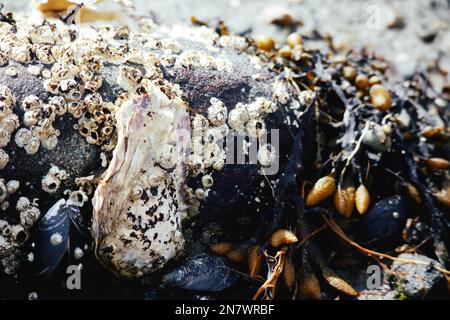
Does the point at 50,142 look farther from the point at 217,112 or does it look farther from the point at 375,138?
the point at 375,138

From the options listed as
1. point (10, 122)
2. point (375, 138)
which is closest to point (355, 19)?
point (375, 138)

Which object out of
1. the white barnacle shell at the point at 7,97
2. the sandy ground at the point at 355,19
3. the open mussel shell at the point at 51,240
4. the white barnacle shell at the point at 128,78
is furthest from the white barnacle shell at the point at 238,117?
the sandy ground at the point at 355,19

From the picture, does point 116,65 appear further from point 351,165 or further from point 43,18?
point 351,165

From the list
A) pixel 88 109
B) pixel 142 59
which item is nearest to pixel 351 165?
pixel 142 59

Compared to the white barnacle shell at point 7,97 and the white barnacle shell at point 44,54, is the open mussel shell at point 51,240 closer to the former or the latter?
the white barnacle shell at point 7,97

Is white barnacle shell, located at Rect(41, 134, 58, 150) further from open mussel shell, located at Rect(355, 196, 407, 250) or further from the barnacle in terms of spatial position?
the barnacle

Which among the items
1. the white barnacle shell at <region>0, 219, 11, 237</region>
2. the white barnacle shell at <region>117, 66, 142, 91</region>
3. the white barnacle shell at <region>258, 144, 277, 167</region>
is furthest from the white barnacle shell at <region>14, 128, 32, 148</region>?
the white barnacle shell at <region>258, 144, 277, 167</region>
